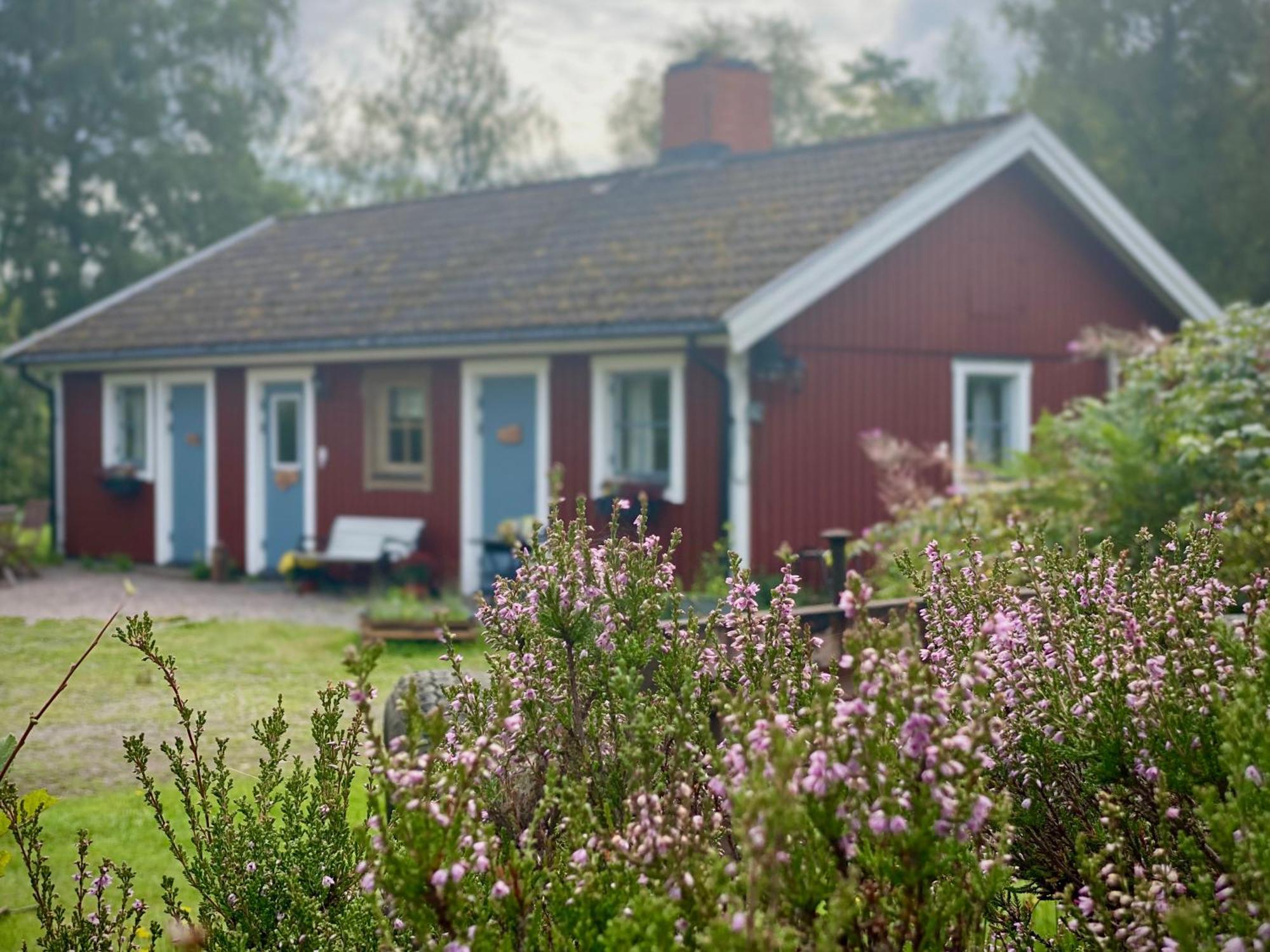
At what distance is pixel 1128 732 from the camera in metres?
3.38

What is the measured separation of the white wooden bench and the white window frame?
1.04 metres

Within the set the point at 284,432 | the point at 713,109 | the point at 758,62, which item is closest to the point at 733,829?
the point at 284,432

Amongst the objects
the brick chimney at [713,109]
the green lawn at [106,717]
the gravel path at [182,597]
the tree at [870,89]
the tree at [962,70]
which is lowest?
the gravel path at [182,597]

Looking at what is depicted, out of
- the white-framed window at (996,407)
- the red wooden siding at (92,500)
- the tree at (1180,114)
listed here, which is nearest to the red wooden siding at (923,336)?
the white-framed window at (996,407)

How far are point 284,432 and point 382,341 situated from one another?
2.61 m

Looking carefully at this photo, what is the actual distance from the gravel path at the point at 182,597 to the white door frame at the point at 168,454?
0.53 m

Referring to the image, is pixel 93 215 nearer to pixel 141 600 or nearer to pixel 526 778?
pixel 141 600

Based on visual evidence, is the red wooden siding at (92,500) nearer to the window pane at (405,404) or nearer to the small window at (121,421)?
→ the small window at (121,421)

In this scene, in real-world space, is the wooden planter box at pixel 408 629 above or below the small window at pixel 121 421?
below

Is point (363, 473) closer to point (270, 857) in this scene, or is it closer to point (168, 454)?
point (168, 454)

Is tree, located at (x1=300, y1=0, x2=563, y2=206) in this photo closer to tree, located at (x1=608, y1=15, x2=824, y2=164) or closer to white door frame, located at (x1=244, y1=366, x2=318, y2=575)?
tree, located at (x1=608, y1=15, x2=824, y2=164)

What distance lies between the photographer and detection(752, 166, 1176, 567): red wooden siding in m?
14.7

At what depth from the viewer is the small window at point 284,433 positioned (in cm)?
1828

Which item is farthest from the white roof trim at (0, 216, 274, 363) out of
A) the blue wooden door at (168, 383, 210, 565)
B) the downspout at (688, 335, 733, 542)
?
the downspout at (688, 335, 733, 542)
